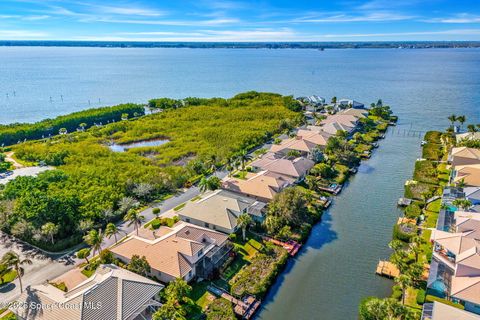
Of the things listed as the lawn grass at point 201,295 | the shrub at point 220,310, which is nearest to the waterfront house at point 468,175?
the shrub at point 220,310

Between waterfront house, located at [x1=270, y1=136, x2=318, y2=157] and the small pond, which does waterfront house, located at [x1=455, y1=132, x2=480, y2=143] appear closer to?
waterfront house, located at [x1=270, y1=136, x2=318, y2=157]

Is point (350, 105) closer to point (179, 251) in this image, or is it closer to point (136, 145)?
point (136, 145)

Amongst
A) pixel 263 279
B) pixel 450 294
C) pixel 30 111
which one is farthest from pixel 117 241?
pixel 30 111

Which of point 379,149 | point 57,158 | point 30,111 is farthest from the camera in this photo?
point 30,111

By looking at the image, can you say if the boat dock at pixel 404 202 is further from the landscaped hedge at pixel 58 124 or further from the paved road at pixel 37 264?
the landscaped hedge at pixel 58 124

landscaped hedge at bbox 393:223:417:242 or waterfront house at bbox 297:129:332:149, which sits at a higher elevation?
waterfront house at bbox 297:129:332:149

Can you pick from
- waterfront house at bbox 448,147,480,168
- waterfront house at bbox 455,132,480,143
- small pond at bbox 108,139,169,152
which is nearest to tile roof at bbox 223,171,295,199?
waterfront house at bbox 448,147,480,168

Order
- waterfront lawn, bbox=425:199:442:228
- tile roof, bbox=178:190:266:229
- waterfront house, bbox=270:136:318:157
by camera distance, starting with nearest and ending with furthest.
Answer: tile roof, bbox=178:190:266:229, waterfront lawn, bbox=425:199:442:228, waterfront house, bbox=270:136:318:157

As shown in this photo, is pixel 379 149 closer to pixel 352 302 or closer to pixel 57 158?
pixel 352 302

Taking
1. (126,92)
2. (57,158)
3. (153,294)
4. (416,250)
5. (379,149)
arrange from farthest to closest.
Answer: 1. (126,92)
2. (379,149)
3. (57,158)
4. (416,250)
5. (153,294)
